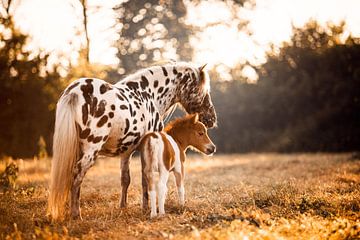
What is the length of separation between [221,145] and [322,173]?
1222 cm

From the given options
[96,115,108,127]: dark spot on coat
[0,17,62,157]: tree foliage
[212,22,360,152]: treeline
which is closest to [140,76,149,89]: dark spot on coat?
[96,115,108,127]: dark spot on coat

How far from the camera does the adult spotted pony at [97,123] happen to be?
5238mm

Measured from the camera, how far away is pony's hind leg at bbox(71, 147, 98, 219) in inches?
215

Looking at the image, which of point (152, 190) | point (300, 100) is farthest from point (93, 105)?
point (300, 100)

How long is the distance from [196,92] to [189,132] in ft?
3.77

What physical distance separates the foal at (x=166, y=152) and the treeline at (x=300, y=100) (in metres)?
13.5

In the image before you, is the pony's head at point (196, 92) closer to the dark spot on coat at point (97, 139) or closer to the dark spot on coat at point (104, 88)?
the dark spot on coat at point (104, 88)

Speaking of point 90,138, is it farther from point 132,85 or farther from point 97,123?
point 132,85

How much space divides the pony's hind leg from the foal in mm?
761

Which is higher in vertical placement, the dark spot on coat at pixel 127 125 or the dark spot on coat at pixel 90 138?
the dark spot on coat at pixel 127 125

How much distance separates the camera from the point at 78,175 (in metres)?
5.47

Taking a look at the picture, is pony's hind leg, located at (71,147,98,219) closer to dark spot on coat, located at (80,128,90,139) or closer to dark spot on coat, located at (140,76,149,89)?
dark spot on coat, located at (80,128,90,139)

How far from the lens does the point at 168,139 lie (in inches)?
236

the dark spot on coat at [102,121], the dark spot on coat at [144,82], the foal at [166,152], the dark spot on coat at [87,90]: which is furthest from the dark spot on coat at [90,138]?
the dark spot on coat at [144,82]
